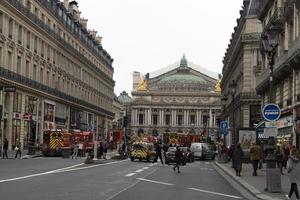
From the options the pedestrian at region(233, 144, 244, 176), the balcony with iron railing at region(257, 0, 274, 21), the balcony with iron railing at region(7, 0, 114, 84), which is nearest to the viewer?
the pedestrian at region(233, 144, 244, 176)

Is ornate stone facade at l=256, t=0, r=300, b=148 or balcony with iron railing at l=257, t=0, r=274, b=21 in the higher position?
balcony with iron railing at l=257, t=0, r=274, b=21

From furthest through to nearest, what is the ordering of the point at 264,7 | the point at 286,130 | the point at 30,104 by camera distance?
the point at 30,104 → the point at 264,7 → the point at 286,130

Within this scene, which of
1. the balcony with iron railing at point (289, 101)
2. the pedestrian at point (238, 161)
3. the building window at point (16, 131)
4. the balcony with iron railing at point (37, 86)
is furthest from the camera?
the building window at point (16, 131)

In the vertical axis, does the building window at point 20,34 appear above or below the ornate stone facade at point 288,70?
above

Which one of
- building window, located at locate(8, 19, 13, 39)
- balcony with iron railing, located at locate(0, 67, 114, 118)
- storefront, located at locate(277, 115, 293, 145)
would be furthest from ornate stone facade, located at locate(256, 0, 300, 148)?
building window, located at locate(8, 19, 13, 39)

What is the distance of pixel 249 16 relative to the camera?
69.4 m

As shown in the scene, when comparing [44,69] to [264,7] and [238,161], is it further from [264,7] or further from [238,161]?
[238,161]

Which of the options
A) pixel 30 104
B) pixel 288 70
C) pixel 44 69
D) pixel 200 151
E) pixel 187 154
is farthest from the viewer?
pixel 44 69

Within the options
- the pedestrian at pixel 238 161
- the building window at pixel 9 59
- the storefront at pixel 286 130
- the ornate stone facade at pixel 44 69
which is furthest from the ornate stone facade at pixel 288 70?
the building window at pixel 9 59

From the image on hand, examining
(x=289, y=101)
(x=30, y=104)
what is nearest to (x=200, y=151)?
(x=30, y=104)

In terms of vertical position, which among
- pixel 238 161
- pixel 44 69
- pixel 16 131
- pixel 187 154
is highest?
Result: pixel 44 69

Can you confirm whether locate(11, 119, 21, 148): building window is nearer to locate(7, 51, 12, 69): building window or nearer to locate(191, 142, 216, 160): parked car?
locate(7, 51, 12, 69): building window

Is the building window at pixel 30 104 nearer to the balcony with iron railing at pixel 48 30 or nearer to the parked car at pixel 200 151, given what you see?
the balcony with iron railing at pixel 48 30

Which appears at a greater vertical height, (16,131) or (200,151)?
(16,131)
